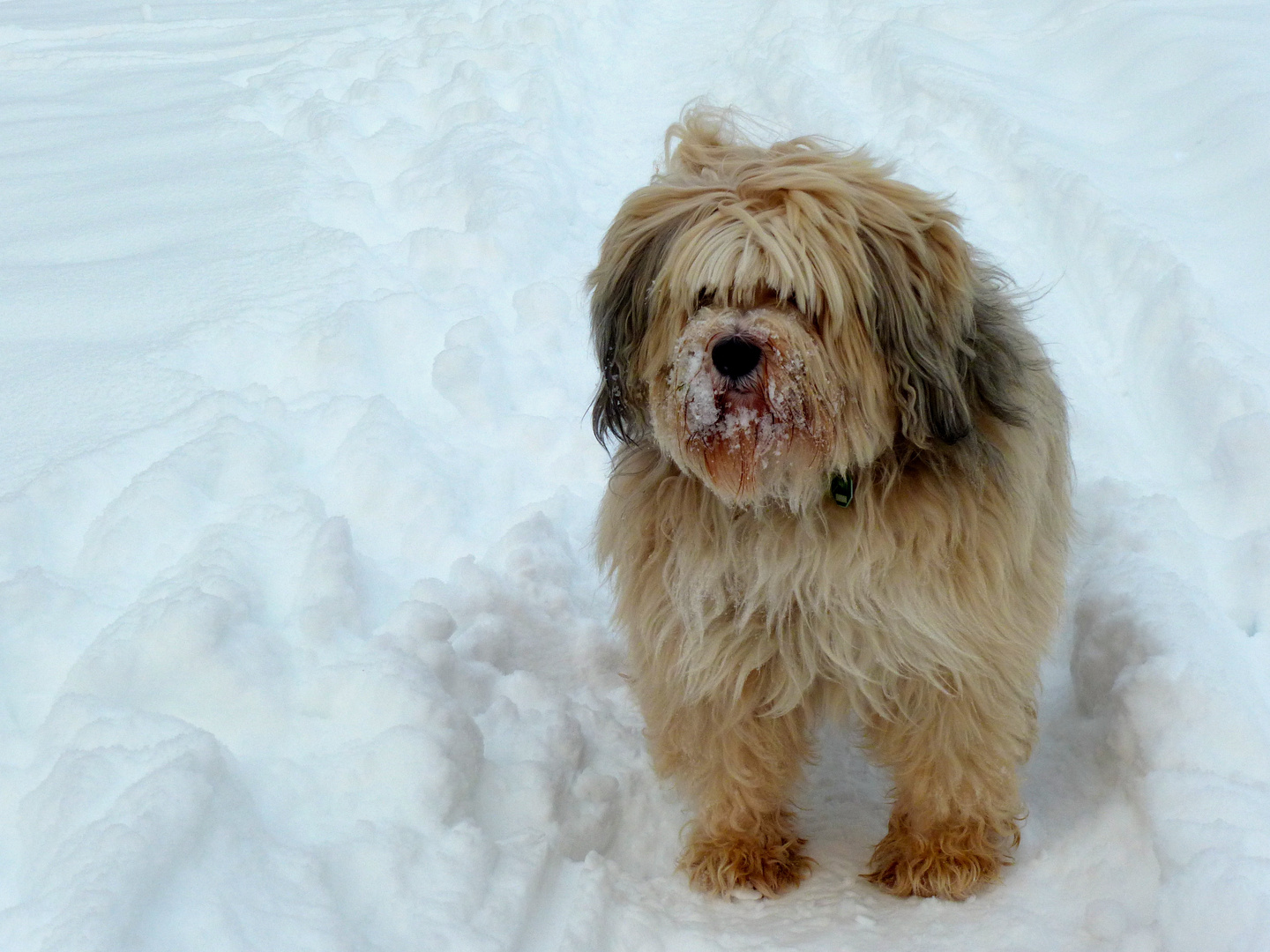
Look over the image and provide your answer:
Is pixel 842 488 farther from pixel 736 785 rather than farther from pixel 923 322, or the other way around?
pixel 736 785

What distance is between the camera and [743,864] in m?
2.64

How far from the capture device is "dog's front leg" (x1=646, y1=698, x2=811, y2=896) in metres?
2.59

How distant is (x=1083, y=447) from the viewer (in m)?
3.71

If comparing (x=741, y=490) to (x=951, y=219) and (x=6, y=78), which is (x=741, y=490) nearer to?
(x=951, y=219)

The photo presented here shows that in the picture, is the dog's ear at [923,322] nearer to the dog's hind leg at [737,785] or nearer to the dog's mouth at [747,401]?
the dog's mouth at [747,401]

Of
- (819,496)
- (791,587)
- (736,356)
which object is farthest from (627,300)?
(791,587)

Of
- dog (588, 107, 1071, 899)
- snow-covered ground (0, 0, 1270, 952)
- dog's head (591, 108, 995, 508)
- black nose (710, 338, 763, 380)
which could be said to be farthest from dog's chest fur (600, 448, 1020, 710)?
snow-covered ground (0, 0, 1270, 952)

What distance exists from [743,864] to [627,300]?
132cm

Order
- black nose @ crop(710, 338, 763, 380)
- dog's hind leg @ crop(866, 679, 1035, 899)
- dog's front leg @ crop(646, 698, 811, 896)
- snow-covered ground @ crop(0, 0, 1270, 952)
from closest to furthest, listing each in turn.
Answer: black nose @ crop(710, 338, 763, 380)
snow-covered ground @ crop(0, 0, 1270, 952)
dog's hind leg @ crop(866, 679, 1035, 899)
dog's front leg @ crop(646, 698, 811, 896)

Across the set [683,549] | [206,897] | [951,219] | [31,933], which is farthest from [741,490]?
Answer: [31,933]

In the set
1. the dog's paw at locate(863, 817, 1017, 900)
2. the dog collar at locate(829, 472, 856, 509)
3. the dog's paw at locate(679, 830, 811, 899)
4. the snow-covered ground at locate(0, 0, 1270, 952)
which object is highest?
the dog collar at locate(829, 472, 856, 509)

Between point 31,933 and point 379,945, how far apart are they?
599mm

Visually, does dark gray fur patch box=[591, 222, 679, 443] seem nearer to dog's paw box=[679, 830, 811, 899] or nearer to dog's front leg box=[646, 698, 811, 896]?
dog's front leg box=[646, 698, 811, 896]

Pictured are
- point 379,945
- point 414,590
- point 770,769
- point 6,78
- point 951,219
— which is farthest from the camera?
point 6,78
